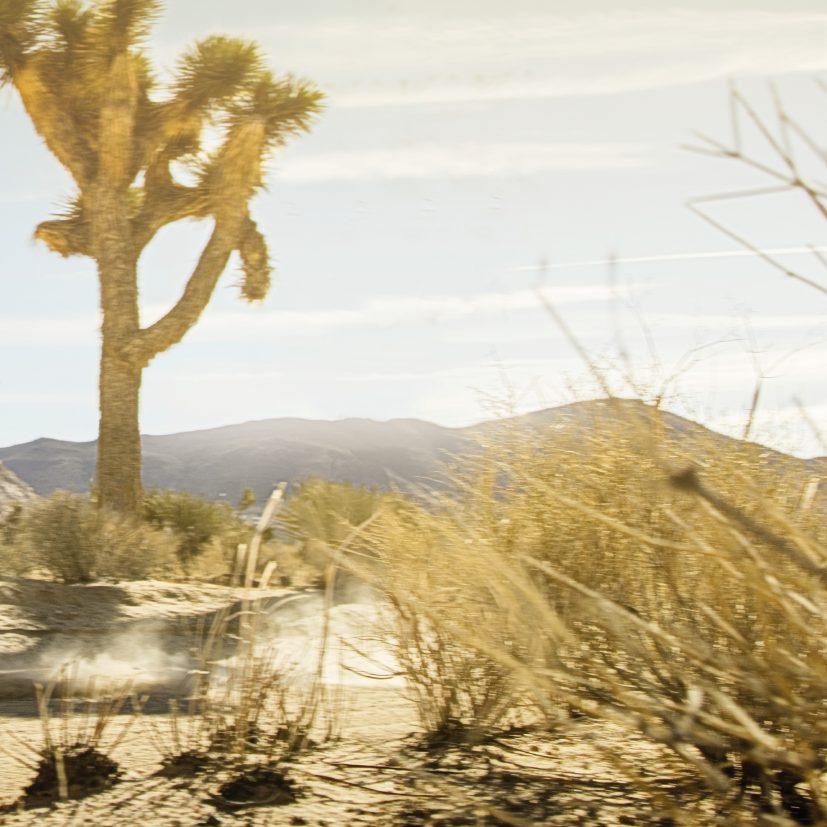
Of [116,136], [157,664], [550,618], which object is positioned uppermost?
[116,136]

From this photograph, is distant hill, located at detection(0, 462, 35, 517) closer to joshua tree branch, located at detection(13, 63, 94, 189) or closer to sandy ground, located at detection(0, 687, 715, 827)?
joshua tree branch, located at detection(13, 63, 94, 189)

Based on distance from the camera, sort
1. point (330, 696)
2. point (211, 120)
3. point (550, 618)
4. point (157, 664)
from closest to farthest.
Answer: point (550, 618)
point (330, 696)
point (157, 664)
point (211, 120)

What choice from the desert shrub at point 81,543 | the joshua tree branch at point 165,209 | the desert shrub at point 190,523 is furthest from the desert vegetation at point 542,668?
the joshua tree branch at point 165,209

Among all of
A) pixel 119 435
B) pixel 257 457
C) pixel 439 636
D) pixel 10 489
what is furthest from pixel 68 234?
pixel 257 457

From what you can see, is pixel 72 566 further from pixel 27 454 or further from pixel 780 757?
pixel 27 454

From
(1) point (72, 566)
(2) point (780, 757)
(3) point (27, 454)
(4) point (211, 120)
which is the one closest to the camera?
(2) point (780, 757)

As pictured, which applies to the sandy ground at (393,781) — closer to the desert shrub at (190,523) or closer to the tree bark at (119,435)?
the tree bark at (119,435)

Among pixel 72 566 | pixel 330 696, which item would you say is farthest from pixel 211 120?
pixel 330 696

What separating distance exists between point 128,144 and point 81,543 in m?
6.71

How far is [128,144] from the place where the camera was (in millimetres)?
15234

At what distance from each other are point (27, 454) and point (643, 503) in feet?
182

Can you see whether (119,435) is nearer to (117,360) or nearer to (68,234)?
(117,360)

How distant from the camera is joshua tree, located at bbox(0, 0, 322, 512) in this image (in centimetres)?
1480

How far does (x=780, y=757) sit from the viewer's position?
1.46 m
